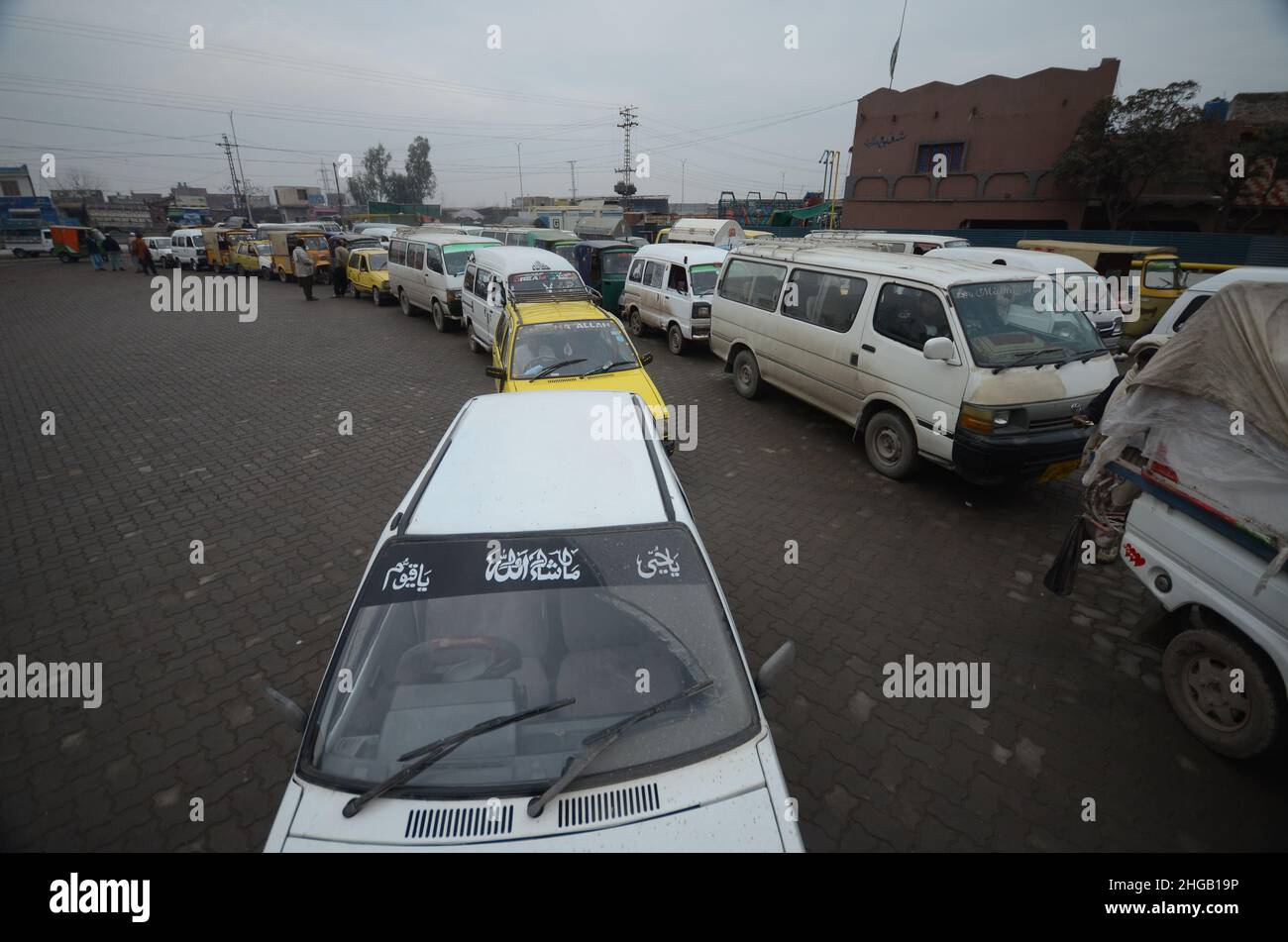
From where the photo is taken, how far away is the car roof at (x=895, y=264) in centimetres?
596

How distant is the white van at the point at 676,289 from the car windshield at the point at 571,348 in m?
4.13

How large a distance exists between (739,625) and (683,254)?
955 centimetres

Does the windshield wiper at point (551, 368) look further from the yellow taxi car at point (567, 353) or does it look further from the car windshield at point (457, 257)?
the car windshield at point (457, 257)

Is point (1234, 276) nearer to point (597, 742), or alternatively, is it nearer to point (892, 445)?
point (892, 445)

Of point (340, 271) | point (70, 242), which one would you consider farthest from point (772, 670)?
point (70, 242)

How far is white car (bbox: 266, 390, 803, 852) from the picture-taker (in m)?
1.82

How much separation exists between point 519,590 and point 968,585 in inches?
163

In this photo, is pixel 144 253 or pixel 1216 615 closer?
pixel 1216 615

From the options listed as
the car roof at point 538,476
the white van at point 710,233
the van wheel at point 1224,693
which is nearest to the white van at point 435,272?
the white van at point 710,233

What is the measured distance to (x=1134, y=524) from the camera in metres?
3.58

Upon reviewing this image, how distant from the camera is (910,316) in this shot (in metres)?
6.09

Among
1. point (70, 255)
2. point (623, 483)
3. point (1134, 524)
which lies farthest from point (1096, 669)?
point (70, 255)
